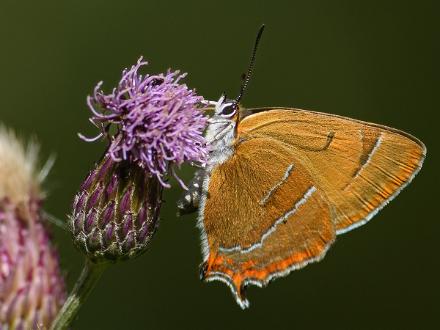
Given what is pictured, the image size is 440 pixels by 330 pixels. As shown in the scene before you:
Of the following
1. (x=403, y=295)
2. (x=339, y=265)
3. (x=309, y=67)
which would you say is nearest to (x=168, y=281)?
(x=339, y=265)

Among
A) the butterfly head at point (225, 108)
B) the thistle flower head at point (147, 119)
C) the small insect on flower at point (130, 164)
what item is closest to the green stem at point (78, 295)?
the small insect on flower at point (130, 164)

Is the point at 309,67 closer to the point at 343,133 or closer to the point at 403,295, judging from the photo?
the point at 403,295

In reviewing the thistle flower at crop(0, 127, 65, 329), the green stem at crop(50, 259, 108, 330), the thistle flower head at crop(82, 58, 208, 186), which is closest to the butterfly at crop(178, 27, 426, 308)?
the thistle flower head at crop(82, 58, 208, 186)

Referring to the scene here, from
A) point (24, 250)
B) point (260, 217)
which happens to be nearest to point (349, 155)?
point (260, 217)

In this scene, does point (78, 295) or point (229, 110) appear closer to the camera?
point (78, 295)

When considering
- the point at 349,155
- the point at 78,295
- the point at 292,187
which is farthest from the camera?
the point at 292,187

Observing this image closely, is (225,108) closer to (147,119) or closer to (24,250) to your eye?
(147,119)
